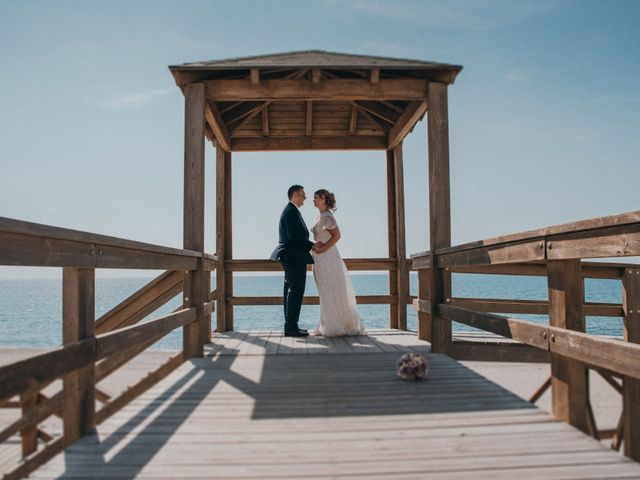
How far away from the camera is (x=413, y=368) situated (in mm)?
3523

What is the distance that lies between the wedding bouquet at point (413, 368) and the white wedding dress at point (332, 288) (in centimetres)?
253

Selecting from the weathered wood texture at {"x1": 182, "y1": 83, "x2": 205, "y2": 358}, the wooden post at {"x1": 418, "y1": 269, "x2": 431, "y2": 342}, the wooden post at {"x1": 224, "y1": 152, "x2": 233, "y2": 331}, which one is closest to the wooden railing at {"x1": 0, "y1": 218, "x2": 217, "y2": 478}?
the weathered wood texture at {"x1": 182, "y1": 83, "x2": 205, "y2": 358}

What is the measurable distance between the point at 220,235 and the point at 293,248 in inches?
73.0

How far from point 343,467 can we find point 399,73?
14.4 ft

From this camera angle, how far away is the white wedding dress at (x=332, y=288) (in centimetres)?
609

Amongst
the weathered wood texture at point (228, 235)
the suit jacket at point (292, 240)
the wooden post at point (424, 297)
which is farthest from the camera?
the weathered wood texture at point (228, 235)

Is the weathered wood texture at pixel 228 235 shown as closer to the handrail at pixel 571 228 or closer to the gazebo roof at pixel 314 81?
the gazebo roof at pixel 314 81

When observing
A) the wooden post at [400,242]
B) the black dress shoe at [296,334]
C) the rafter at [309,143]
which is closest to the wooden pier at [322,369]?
the black dress shoe at [296,334]

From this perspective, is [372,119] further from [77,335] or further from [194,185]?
[77,335]

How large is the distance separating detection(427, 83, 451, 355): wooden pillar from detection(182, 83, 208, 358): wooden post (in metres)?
2.35

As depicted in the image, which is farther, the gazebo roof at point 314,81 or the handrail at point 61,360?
the gazebo roof at point 314,81

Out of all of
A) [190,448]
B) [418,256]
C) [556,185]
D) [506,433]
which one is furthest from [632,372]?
[556,185]

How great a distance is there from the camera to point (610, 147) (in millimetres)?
54219

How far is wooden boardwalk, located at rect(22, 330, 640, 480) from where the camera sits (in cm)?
202
